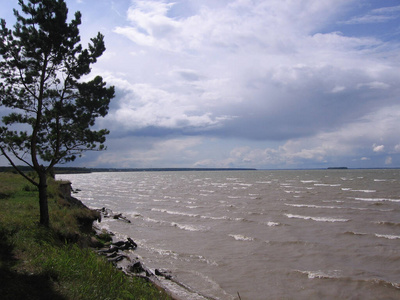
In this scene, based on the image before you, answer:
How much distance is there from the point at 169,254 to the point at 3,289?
11.2 meters

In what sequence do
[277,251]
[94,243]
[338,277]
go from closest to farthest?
[338,277], [94,243], [277,251]

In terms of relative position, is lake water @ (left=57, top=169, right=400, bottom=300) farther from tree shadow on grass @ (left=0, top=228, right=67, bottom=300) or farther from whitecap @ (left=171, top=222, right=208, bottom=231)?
tree shadow on grass @ (left=0, top=228, right=67, bottom=300)

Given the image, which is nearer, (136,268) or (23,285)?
(23,285)

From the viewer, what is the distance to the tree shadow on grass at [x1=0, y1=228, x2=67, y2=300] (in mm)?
5820

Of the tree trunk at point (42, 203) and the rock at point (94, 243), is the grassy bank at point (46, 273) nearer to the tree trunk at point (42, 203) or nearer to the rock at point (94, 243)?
the tree trunk at point (42, 203)

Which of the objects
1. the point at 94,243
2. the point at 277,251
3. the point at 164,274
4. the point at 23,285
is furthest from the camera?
the point at 277,251

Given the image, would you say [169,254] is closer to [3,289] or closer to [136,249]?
[136,249]

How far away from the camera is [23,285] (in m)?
6.23

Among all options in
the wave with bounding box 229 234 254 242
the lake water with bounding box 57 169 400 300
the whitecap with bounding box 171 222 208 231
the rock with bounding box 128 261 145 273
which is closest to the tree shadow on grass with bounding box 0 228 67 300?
the lake water with bounding box 57 169 400 300

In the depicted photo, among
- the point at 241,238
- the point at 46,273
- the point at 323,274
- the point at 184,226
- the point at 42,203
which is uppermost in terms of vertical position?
the point at 42,203

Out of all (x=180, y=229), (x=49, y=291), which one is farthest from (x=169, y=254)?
(x=49, y=291)

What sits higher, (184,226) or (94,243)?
(94,243)

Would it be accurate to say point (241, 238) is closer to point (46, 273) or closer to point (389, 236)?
point (389, 236)

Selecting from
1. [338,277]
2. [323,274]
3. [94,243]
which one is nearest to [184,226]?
[94,243]
